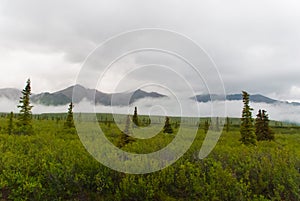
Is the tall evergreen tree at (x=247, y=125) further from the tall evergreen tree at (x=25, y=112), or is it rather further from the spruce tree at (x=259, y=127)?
the tall evergreen tree at (x=25, y=112)

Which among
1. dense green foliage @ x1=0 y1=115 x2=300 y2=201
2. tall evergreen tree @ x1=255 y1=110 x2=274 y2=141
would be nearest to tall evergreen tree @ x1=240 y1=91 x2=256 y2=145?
tall evergreen tree @ x1=255 y1=110 x2=274 y2=141

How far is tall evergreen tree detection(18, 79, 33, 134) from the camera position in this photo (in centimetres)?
3191

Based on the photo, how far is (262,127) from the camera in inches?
1351

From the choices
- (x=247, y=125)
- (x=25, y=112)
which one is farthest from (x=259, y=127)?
(x=25, y=112)

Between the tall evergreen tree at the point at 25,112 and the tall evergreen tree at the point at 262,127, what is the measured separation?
25.4 metres

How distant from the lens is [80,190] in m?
7.38

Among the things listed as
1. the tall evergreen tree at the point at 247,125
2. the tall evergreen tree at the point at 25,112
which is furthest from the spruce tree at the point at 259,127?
the tall evergreen tree at the point at 25,112

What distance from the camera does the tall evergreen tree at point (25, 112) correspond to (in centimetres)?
3191

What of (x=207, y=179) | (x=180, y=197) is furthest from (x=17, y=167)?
(x=207, y=179)

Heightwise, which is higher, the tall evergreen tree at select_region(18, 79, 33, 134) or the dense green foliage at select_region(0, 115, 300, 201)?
the tall evergreen tree at select_region(18, 79, 33, 134)

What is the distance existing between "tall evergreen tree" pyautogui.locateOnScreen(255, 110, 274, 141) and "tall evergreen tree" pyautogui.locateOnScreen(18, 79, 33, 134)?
2542 cm

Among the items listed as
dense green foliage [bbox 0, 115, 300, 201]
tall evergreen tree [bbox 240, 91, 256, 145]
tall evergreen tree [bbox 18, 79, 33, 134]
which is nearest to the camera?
dense green foliage [bbox 0, 115, 300, 201]

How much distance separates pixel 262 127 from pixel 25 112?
27.2 meters

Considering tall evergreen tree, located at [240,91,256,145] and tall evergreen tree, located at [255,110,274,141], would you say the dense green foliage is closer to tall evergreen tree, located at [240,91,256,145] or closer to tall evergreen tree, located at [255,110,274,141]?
tall evergreen tree, located at [240,91,256,145]
